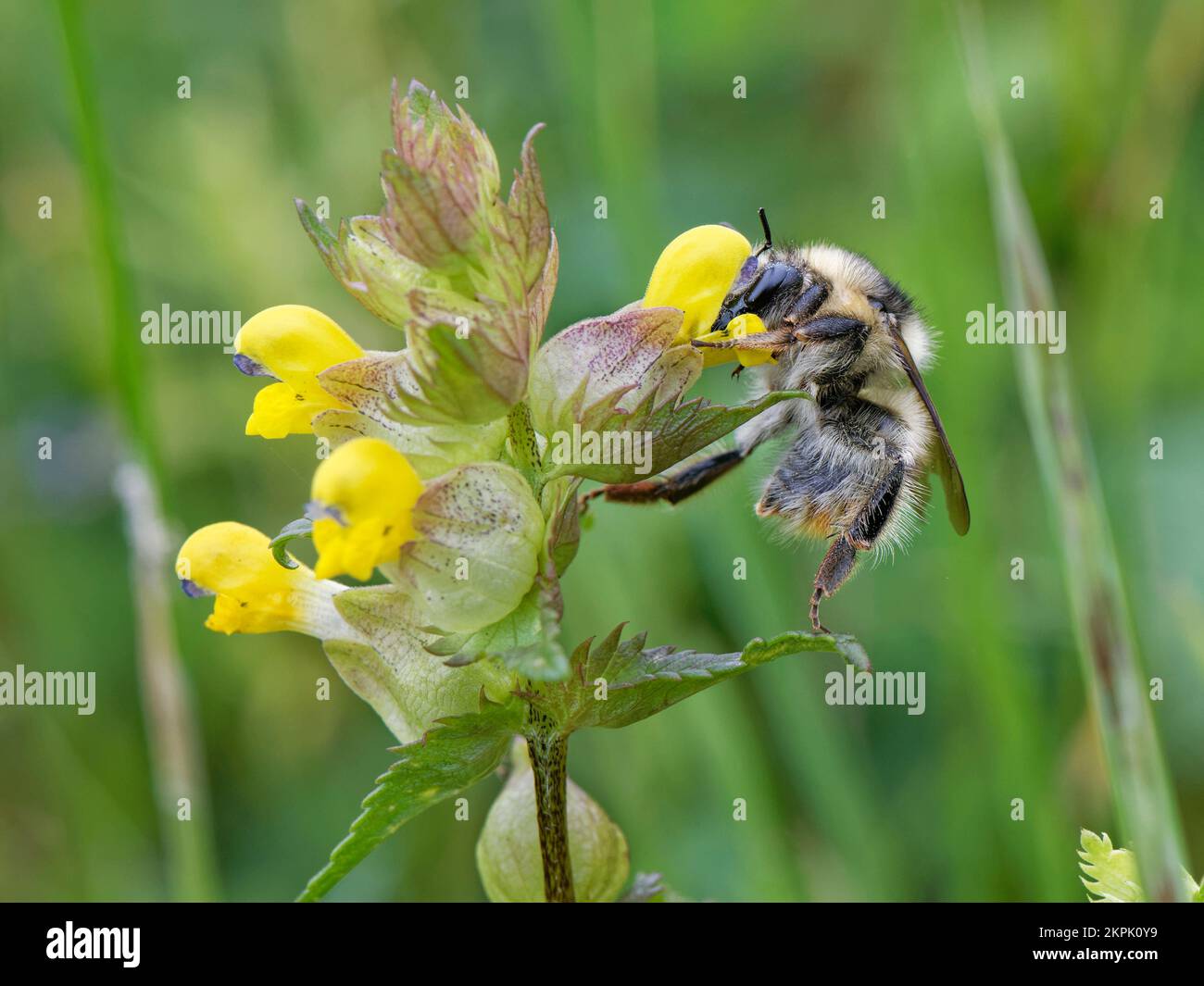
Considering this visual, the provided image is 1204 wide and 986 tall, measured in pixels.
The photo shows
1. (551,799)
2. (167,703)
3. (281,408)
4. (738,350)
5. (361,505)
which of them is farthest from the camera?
(167,703)

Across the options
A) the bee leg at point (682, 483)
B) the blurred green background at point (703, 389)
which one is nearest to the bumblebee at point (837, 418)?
the bee leg at point (682, 483)

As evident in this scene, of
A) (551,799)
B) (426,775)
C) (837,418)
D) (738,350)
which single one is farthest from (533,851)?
(837,418)

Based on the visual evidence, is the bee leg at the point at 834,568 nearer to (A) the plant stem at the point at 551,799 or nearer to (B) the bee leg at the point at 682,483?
(B) the bee leg at the point at 682,483

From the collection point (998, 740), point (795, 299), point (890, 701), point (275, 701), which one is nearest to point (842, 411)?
point (795, 299)

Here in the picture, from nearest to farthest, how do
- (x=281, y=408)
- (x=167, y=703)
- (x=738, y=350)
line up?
(x=281, y=408), (x=738, y=350), (x=167, y=703)

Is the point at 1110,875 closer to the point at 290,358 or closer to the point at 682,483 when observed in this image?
the point at 682,483

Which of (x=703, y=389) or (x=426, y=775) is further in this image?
(x=703, y=389)

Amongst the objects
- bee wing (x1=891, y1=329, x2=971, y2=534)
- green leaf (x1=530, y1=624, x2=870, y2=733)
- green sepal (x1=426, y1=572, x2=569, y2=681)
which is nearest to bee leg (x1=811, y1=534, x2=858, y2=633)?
bee wing (x1=891, y1=329, x2=971, y2=534)

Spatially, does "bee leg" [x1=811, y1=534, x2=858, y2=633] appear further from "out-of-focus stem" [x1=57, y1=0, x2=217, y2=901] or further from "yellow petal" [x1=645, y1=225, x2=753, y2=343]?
"out-of-focus stem" [x1=57, y1=0, x2=217, y2=901]
